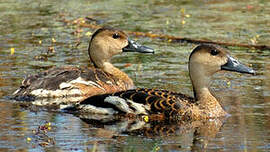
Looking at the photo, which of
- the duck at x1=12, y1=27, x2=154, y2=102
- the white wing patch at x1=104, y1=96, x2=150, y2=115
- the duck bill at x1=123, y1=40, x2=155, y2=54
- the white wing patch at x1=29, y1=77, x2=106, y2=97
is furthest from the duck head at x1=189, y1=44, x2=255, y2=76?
the duck bill at x1=123, y1=40, x2=155, y2=54

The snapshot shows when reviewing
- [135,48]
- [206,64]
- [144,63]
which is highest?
[206,64]

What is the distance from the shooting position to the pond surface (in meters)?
8.38

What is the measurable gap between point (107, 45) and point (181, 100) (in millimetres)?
2878

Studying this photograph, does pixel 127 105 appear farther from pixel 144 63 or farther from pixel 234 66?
pixel 144 63

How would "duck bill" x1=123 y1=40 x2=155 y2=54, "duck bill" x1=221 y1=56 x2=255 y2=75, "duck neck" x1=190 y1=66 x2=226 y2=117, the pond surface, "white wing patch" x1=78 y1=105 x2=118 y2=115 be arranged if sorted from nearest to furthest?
the pond surface, "duck neck" x1=190 y1=66 x2=226 y2=117, "white wing patch" x1=78 y1=105 x2=118 y2=115, "duck bill" x1=221 y1=56 x2=255 y2=75, "duck bill" x1=123 y1=40 x2=155 y2=54

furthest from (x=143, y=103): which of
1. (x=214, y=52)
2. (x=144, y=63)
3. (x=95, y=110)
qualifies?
(x=144, y=63)

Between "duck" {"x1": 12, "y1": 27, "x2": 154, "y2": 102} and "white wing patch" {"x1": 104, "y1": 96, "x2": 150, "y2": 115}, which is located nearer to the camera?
"white wing patch" {"x1": 104, "y1": 96, "x2": 150, "y2": 115}

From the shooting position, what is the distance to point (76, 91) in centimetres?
1130

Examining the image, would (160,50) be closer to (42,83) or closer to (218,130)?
(42,83)

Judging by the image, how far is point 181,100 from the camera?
31.8ft

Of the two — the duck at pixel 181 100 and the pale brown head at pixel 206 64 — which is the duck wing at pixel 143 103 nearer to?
the duck at pixel 181 100

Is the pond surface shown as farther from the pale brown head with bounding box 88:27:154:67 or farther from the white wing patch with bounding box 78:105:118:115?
the pale brown head with bounding box 88:27:154:67

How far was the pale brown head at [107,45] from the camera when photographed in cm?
1220

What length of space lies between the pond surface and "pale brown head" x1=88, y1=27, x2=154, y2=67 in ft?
2.02
